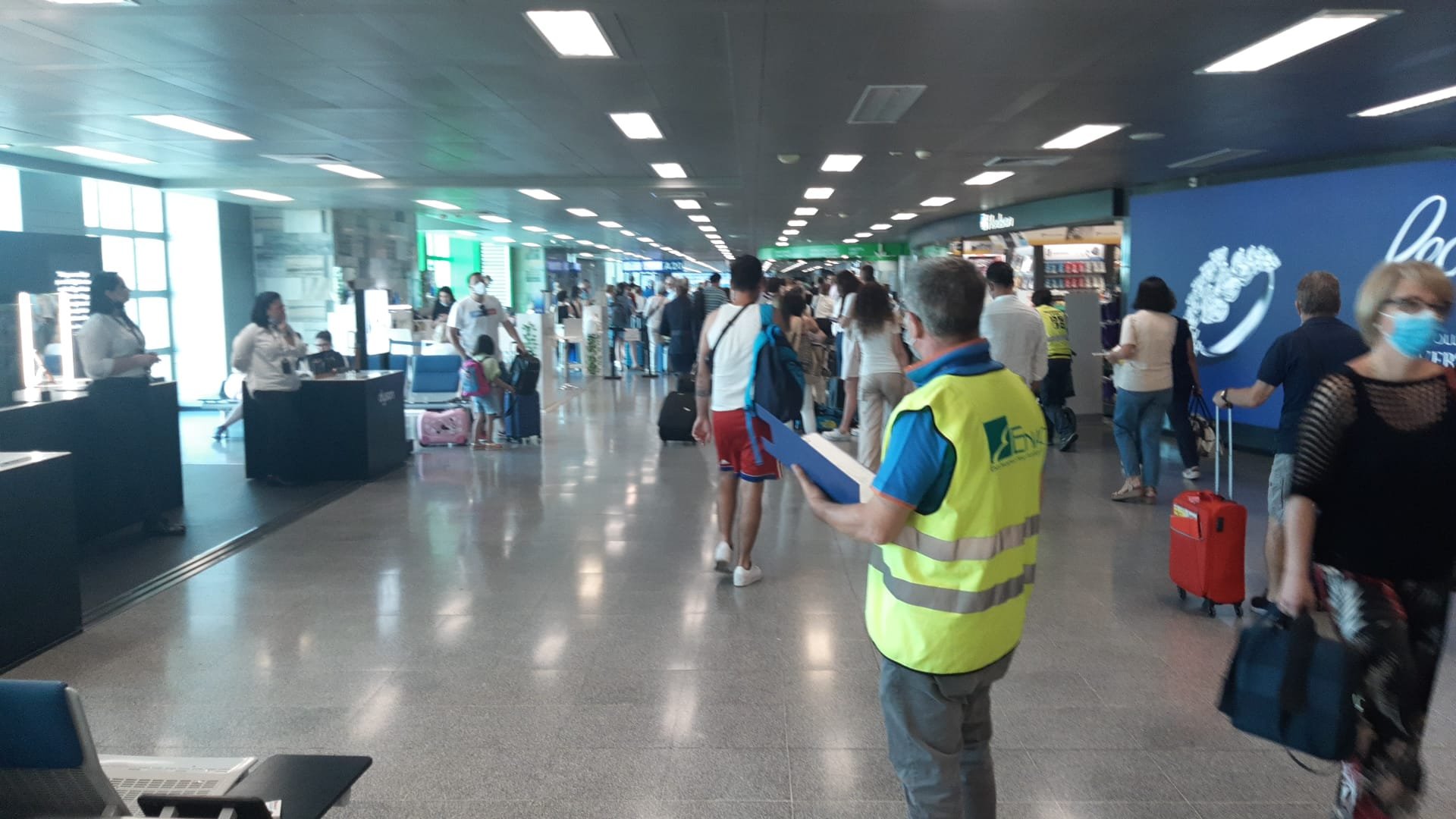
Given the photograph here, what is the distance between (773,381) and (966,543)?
3.02 metres

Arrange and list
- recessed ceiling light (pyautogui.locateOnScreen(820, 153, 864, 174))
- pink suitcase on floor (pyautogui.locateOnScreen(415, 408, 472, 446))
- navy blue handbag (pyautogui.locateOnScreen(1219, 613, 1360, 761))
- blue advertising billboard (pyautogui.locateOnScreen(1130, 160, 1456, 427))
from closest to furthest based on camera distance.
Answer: navy blue handbag (pyautogui.locateOnScreen(1219, 613, 1360, 761)), blue advertising billboard (pyautogui.locateOnScreen(1130, 160, 1456, 427)), recessed ceiling light (pyautogui.locateOnScreen(820, 153, 864, 174)), pink suitcase on floor (pyautogui.locateOnScreen(415, 408, 472, 446))

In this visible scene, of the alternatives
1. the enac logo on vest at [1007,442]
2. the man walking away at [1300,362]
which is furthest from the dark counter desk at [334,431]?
the enac logo on vest at [1007,442]

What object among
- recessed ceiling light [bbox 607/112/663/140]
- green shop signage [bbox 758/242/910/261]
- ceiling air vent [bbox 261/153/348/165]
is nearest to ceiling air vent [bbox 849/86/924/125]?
recessed ceiling light [bbox 607/112/663/140]

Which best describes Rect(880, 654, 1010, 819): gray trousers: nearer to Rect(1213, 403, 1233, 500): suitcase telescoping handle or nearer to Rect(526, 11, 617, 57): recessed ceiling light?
Rect(1213, 403, 1233, 500): suitcase telescoping handle

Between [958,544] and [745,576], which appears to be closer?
[958,544]

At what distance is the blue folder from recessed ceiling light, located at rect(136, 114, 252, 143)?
24.9ft

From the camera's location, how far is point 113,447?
6.83 metres

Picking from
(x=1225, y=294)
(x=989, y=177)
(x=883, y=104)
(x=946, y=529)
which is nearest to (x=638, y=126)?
(x=883, y=104)

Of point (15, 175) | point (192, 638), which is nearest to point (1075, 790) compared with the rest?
point (192, 638)

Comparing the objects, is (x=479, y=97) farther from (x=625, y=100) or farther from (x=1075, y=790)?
(x=1075, y=790)

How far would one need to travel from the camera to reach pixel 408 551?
650 cm

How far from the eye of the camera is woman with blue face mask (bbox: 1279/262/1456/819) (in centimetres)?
241

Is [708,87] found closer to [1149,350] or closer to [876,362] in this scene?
[876,362]

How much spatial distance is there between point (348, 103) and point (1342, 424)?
278 inches
